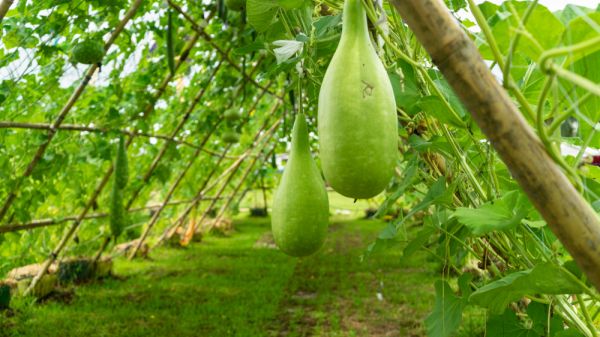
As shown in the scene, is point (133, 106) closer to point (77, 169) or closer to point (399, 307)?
point (77, 169)

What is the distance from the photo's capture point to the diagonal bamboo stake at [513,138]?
1.34ft

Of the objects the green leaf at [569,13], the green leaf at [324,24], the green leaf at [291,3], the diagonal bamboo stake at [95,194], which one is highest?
the green leaf at [291,3]

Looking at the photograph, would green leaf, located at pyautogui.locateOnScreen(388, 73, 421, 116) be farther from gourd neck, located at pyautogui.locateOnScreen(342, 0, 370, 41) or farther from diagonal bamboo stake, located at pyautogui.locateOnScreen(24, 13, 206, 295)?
diagonal bamboo stake, located at pyautogui.locateOnScreen(24, 13, 206, 295)

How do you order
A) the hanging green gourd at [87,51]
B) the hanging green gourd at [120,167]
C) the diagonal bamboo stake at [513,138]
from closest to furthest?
the diagonal bamboo stake at [513,138]
the hanging green gourd at [87,51]
the hanging green gourd at [120,167]

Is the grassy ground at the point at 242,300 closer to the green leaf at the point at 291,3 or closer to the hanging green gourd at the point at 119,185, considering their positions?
the hanging green gourd at the point at 119,185

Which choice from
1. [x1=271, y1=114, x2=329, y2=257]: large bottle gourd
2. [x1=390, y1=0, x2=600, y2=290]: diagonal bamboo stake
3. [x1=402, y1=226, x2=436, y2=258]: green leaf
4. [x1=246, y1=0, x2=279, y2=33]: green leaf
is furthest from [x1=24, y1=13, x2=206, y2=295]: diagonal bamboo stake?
[x1=390, y1=0, x2=600, y2=290]: diagonal bamboo stake

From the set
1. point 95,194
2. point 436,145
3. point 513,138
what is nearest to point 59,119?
point 95,194

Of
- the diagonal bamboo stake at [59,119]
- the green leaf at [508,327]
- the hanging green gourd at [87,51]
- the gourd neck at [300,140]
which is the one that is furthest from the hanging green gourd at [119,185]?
the green leaf at [508,327]

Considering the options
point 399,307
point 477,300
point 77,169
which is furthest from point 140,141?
point 477,300

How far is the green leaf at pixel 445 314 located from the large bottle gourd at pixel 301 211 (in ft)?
0.83

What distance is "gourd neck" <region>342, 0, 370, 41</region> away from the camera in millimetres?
710

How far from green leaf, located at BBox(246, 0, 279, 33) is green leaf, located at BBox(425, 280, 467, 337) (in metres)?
0.60

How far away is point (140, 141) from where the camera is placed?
490 centimetres

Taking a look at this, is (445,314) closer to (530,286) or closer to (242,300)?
(530,286)
